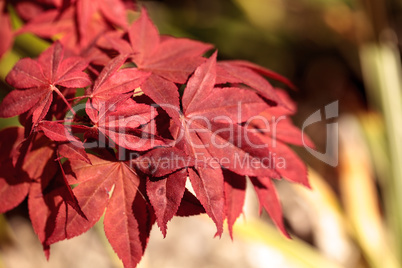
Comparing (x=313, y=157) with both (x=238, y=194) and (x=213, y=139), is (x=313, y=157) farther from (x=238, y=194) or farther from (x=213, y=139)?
Answer: (x=213, y=139)

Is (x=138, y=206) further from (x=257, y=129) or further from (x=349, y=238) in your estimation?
(x=349, y=238)

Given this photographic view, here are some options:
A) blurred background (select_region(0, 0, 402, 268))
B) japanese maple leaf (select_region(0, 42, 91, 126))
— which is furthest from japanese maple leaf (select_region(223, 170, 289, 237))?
blurred background (select_region(0, 0, 402, 268))

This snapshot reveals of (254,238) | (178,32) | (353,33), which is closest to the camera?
(254,238)

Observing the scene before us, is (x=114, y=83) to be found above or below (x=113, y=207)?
above

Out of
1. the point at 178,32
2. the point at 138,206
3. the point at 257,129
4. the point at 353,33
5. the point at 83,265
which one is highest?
the point at 353,33

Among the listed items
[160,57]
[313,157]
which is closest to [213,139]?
[160,57]

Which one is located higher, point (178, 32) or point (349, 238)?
point (178, 32)

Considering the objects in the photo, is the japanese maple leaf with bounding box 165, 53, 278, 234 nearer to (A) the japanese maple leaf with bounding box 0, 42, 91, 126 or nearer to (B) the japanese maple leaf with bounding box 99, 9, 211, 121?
(B) the japanese maple leaf with bounding box 99, 9, 211, 121

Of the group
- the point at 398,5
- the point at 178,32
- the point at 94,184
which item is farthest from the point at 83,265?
the point at 398,5
